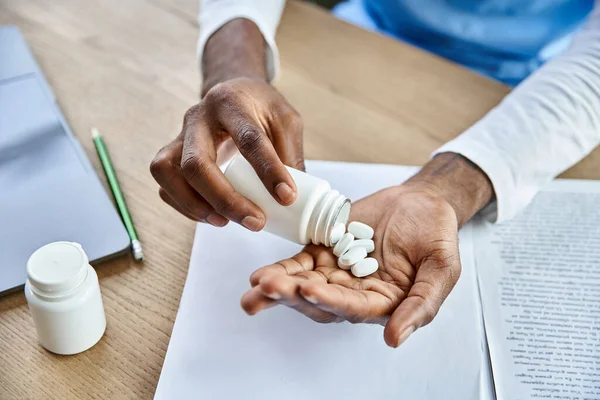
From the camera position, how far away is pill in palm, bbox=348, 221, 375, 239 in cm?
67

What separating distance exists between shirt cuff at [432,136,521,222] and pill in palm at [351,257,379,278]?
0.75 ft

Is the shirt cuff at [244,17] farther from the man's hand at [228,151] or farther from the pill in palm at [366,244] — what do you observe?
the pill in palm at [366,244]

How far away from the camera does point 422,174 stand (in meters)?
0.78

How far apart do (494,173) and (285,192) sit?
13.7 inches

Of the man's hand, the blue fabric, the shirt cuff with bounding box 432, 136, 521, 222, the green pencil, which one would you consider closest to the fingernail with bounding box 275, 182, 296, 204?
the man's hand

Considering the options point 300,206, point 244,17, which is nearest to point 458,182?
point 300,206

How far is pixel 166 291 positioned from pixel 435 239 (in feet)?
1.00

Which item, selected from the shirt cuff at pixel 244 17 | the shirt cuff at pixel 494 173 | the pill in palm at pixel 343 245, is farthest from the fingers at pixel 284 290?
the shirt cuff at pixel 244 17

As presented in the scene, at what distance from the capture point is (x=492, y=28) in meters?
1.06

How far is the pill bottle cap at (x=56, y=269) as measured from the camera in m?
0.52

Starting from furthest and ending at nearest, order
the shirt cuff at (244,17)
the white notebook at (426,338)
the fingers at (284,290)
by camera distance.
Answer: the shirt cuff at (244,17) < the white notebook at (426,338) < the fingers at (284,290)

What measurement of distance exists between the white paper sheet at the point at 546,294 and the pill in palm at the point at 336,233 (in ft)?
0.63

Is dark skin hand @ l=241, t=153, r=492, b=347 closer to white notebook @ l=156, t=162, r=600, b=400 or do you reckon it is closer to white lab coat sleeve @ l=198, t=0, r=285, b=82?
white notebook @ l=156, t=162, r=600, b=400

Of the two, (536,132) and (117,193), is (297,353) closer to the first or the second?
(117,193)
